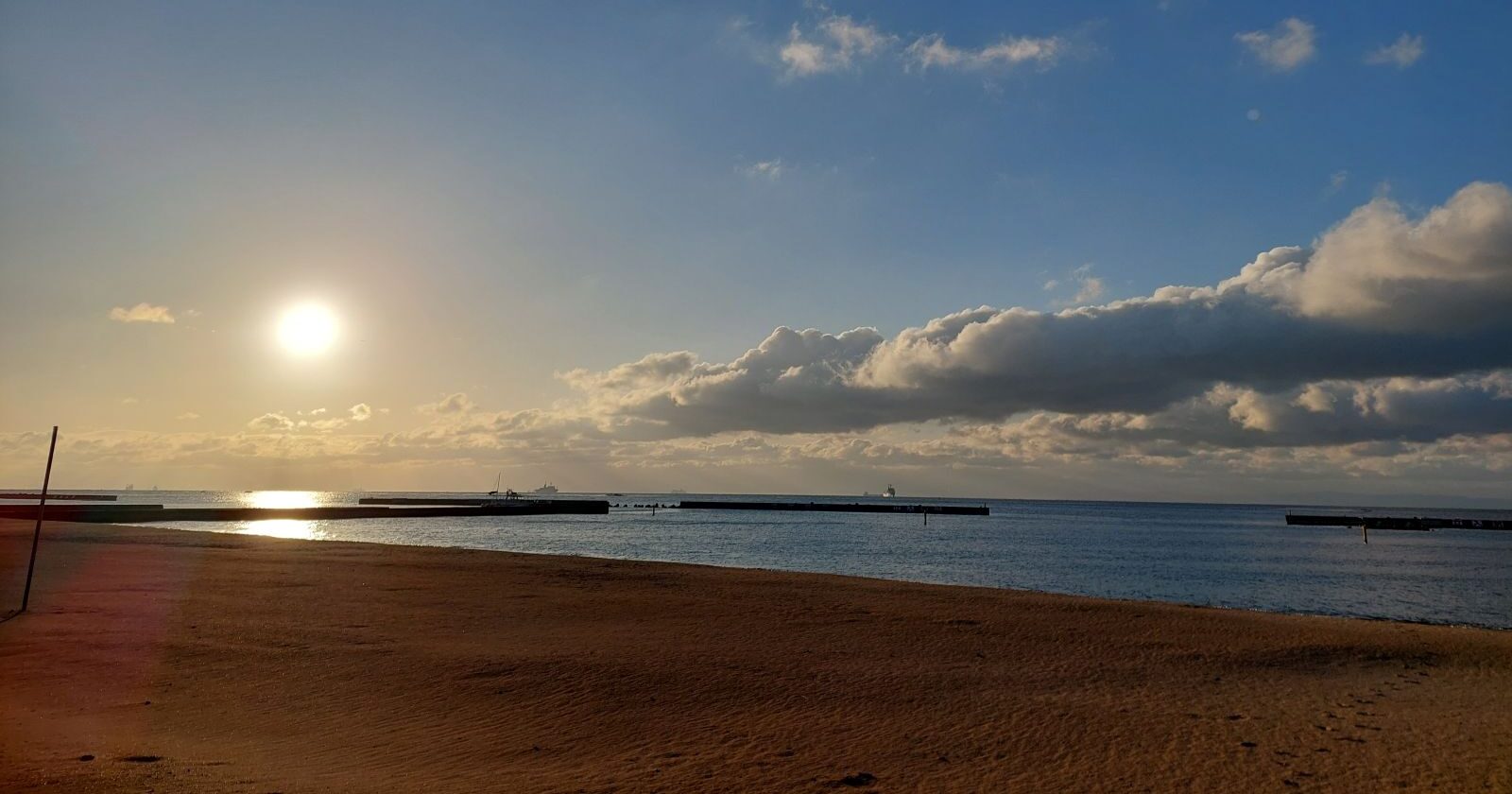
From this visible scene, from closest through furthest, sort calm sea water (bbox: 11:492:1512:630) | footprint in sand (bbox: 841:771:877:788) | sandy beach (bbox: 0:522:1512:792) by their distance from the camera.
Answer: footprint in sand (bbox: 841:771:877:788)
sandy beach (bbox: 0:522:1512:792)
calm sea water (bbox: 11:492:1512:630)

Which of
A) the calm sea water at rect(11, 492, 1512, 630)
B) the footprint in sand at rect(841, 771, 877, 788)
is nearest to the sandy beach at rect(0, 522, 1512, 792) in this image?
the footprint in sand at rect(841, 771, 877, 788)

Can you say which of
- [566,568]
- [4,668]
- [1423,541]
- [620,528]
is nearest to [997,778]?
[4,668]

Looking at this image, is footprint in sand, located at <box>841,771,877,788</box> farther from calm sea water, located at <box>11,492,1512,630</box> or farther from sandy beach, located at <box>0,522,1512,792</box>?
calm sea water, located at <box>11,492,1512,630</box>

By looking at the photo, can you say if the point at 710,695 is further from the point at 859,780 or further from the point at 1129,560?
the point at 1129,560

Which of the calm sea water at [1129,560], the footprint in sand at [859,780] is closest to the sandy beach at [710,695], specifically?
the footprint in sand at [859,780]

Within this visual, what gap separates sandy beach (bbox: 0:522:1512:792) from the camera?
9.47 meters

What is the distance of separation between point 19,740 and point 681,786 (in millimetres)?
7232

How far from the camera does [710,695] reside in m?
13.3

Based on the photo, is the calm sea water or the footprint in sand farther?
the calm sea water

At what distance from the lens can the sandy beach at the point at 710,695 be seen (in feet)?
31.1

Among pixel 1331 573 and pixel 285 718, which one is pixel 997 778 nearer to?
pixel 285 718

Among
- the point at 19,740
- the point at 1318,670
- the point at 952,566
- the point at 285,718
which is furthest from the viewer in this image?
the point at 952,566

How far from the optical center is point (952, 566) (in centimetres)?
4834

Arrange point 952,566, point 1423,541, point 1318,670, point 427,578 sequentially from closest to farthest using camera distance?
1. point 1318,670
2. point 427,578
3. point 952,566
4. point 1423,541
